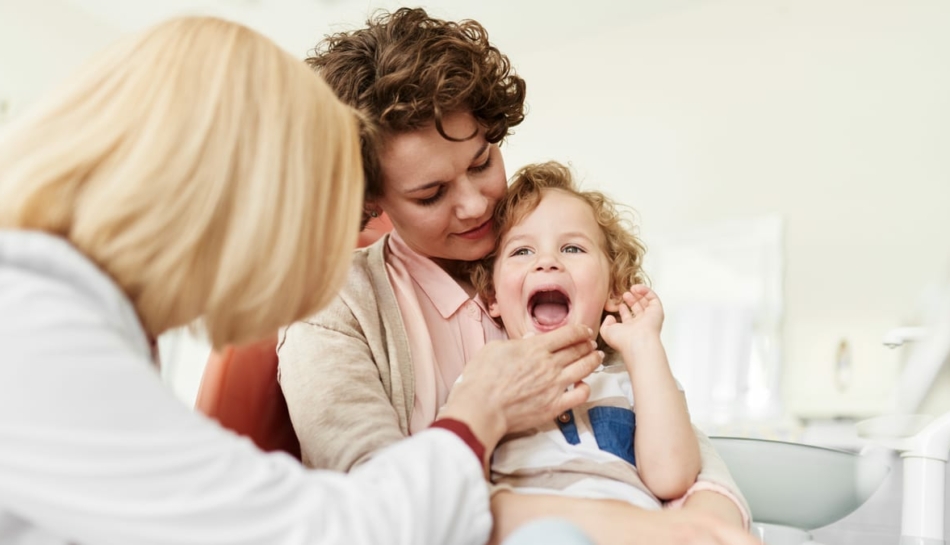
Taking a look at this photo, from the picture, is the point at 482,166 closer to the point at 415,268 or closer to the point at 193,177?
the point at 415,268

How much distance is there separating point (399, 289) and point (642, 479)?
48 centimetres

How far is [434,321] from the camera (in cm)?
139

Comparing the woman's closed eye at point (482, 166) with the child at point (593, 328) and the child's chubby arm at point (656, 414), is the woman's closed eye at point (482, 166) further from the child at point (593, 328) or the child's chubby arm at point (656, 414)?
the child's chubby arm at point (656, 414)

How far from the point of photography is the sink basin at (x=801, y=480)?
1.33m

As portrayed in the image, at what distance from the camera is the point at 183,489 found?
67 centimetres

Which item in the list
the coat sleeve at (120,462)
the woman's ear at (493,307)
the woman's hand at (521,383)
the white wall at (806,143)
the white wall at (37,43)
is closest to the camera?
the coat sleeve at (120,462)

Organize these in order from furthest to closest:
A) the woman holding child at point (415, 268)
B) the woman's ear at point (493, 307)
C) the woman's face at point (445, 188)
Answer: the woman's ear at point (493, 307), the woman's face at point (445, 188), the woman holding child at point (415, 268)

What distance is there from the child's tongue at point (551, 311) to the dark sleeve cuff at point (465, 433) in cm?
53

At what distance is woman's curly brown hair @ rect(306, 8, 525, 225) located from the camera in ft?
4.24

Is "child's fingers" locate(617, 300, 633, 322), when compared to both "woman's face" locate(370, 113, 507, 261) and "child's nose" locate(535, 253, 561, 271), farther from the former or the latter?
"woman's face" locate(370, 113, 507, 261)

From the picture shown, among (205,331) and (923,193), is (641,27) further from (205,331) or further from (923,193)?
Answer: (205,331)

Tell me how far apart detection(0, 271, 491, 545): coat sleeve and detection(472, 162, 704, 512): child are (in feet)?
1.51

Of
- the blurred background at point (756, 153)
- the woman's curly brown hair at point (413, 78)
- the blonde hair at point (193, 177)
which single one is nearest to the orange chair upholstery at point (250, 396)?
the woman's curly brown hair at point (413, 78)

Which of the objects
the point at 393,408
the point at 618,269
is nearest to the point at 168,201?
the point at 393,408
